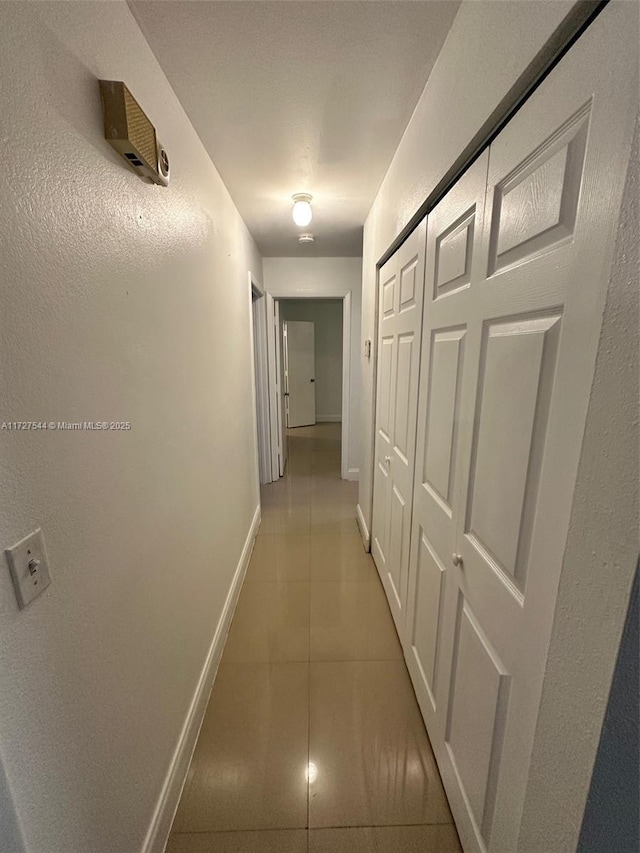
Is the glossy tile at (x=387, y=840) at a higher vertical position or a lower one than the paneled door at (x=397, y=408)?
lower

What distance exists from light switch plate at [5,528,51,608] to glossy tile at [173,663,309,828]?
1.12 m

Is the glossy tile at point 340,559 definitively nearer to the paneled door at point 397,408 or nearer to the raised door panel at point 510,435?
the paneled door at point 397,408

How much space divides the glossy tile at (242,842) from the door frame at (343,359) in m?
2.74

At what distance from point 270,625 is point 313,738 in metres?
0.60

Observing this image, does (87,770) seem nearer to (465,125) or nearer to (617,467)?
(617,467)

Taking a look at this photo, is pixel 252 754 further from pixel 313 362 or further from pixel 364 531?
pixel 313 362

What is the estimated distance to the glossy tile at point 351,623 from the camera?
1.68 m

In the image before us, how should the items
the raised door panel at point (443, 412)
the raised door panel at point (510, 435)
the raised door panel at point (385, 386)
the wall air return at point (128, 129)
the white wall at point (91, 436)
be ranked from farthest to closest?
the raised door panel at point (385, 386)
the raised door panel at point (443, 412)
the wall air return at point (128, 129)
the raised door panel at point (510, 435)
the white wall at point (91, 436)

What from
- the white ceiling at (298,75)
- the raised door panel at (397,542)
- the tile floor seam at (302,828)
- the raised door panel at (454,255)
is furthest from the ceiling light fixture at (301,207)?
the tile floor seam at (302,828)

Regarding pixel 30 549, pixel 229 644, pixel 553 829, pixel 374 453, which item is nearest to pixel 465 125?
pixel 30 549

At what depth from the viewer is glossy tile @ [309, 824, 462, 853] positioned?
39.8 inches

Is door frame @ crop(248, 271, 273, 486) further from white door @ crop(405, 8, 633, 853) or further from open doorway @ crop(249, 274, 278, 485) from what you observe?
white door @ crop(405, 8, 633, 853)

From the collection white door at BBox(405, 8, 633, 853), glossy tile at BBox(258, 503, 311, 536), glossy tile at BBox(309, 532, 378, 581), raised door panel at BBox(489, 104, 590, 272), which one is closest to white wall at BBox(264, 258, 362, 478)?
glossy tile at BBox(258, 503, 311, 536)

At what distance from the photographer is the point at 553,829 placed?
594 mm
